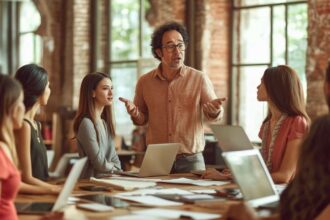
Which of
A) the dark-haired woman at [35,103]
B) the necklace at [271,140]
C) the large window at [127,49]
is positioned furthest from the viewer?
the large window at [127,49]

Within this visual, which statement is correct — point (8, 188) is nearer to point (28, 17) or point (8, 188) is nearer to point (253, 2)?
point (253, 2)

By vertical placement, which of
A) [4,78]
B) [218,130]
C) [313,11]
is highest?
[313,11]

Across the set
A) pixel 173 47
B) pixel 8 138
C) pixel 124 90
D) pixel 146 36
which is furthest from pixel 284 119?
pixel 124 90

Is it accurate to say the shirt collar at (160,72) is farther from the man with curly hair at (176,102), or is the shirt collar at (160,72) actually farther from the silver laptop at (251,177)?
the silver laptop at (251,177)

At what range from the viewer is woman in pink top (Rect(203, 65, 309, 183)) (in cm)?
447

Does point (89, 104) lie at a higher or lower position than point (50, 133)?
higher

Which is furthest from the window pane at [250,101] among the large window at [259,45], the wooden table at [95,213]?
the wooden table at [95,213]

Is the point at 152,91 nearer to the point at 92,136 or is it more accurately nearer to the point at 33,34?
the point at 92,136

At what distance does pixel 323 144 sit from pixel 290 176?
1336 millimetres

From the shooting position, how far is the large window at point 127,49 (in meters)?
11.2

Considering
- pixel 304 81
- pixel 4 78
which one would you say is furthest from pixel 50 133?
pixel 4 78

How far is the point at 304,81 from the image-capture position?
8.70 meters

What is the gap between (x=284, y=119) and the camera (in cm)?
457

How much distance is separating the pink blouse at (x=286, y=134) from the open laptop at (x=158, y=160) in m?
0.70
